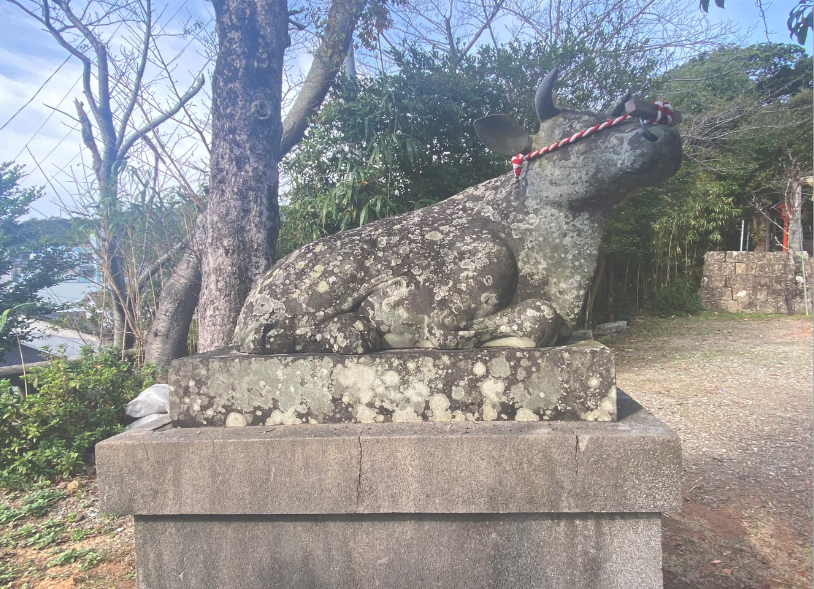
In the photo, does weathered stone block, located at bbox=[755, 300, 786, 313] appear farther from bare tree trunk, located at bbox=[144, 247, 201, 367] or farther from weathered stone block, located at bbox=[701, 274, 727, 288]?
bare tree trunk, located at bbox=[144, 247, 201, 367]

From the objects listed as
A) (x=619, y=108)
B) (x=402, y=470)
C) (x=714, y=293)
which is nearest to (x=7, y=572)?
(x=402, y=470)

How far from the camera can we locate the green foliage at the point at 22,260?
5.72m

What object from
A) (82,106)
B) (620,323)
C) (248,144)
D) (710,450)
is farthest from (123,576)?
(620,323)

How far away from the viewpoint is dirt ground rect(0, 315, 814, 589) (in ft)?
8.36

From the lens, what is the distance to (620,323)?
1020 cm

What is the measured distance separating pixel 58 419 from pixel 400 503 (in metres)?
3.28

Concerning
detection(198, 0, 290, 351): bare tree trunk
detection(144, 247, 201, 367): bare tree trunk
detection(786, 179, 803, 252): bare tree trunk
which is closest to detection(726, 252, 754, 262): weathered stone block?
detection(786, 179, 803, 252): bare tree trunk

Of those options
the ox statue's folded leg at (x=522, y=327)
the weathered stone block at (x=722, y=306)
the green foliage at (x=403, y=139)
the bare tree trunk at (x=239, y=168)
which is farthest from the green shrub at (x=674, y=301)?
the ox statue's folded leg at (x=522, y=327)

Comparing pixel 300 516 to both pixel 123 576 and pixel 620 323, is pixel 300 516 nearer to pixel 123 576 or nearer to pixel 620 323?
pixel 123 576

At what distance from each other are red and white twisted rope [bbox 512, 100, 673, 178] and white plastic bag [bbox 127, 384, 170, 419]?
10.8 ft

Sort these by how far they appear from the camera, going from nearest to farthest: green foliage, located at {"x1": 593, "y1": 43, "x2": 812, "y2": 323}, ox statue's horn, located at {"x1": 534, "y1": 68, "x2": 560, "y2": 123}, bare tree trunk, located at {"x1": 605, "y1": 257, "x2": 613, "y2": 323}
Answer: ox statue's horn, located at {"x1": 534, "y1": 68, "x2": 560, "y2": 123}, green foliage, located at {"x1": 593, "y1": 43, "x2": 812, "y2": 323}, bare tree trunk, located at {"x1": 605, "y1": 257, "x2": 613, "y2": 323}

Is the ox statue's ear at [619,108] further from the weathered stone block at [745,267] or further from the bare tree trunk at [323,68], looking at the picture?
the weathered stone block at [745,267]

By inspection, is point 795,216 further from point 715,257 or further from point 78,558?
point 78,558

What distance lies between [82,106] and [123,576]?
669cm
